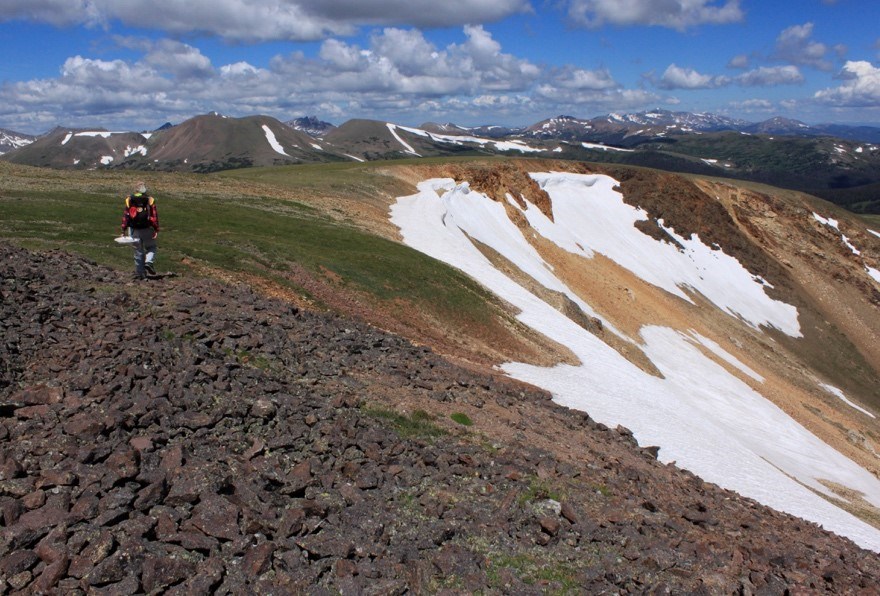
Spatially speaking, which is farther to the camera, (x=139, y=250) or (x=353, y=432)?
(x=139, y=250)

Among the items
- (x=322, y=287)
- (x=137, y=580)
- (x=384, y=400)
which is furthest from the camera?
(x=322, y=287)

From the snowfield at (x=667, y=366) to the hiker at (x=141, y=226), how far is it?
42.7 feet

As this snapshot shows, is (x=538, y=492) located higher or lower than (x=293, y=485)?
lower

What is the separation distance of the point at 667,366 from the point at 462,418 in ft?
98.2

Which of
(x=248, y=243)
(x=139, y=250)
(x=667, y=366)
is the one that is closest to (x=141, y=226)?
(x=139, y=250)

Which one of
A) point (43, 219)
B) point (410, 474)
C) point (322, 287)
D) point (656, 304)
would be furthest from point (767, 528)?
point (656, 304)

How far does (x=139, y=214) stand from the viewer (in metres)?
17.8

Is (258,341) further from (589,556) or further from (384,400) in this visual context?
(589,556)

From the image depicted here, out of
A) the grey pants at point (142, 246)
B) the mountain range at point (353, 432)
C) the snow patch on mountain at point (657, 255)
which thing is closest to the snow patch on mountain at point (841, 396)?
the snow patch on mountain at point (657, 255)

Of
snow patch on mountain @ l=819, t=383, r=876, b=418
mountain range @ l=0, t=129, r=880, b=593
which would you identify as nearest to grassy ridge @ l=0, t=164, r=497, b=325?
mountain range @ l=0, t=129, r=880, b=593

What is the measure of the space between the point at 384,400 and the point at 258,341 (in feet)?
10.8

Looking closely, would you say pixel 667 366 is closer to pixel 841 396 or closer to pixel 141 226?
pixel 841 396

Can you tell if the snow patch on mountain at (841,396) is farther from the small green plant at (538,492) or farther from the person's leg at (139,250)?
the person's leg at (139,250)

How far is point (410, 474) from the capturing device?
10.4 metres
